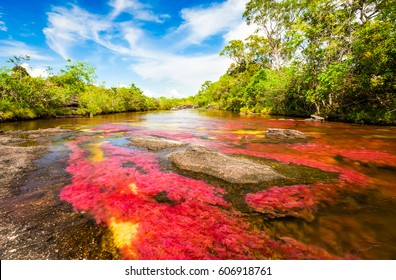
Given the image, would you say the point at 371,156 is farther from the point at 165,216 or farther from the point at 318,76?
the point at 318,76

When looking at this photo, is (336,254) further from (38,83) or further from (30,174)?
(38,83)

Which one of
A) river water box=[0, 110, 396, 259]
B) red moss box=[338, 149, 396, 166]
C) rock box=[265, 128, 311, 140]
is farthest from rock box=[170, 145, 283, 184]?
rock box=[265, 128, 311, 140]

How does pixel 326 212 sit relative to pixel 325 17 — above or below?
below

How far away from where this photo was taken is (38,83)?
28266 mm

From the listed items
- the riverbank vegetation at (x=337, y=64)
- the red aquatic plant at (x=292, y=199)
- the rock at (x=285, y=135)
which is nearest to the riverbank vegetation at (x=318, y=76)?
the riverbank vegetation at (x=337, y=64)

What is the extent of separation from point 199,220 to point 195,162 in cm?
321

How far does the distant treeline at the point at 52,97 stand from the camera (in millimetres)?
24156

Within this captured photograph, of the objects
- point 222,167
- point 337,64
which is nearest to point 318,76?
point 337,64

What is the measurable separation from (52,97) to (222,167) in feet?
110

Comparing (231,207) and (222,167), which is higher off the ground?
(222,167)

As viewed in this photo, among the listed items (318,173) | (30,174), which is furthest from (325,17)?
(30,174)

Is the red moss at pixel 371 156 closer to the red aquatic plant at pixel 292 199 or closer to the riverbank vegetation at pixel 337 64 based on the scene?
the red aquatic plant at pixel 292 199

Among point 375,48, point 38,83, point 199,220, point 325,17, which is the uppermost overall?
point 325,17

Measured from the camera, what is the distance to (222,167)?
6637mm
